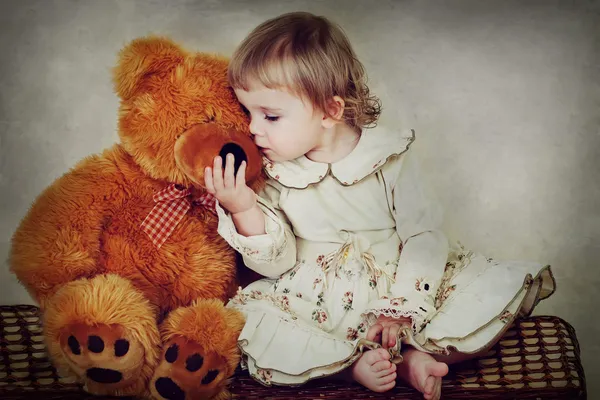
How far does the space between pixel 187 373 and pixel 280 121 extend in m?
0.37

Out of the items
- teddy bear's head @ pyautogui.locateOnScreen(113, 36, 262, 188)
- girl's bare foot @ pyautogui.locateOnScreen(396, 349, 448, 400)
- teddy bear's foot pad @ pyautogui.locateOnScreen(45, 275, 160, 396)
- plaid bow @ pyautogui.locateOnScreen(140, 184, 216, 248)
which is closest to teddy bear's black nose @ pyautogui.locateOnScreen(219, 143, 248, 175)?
teddy bear's head @ pyautogui.locateOnScreen(113, 36, 262, 188)

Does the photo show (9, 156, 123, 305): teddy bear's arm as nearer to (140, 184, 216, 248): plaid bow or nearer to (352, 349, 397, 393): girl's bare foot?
(140, 184, 216, 248): plaid bow

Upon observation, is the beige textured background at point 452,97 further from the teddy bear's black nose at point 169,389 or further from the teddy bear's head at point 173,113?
the teddy bear's black nose at point 169,389

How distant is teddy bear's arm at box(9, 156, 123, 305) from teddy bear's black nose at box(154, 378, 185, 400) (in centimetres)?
20

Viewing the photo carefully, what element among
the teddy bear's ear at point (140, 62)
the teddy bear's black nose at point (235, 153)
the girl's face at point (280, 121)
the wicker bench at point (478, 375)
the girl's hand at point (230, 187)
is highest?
the teddy bear's ear at point (140, 62)

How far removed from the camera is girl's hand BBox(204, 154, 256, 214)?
0.93m

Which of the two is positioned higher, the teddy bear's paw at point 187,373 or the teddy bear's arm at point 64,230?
the teddy bear's arm at point 64,230

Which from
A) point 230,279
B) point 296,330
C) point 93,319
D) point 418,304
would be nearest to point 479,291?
point 418,304

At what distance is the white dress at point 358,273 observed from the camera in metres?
0.94

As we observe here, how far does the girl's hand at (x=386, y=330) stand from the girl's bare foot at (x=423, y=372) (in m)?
0.03

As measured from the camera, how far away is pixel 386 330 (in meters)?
0.96

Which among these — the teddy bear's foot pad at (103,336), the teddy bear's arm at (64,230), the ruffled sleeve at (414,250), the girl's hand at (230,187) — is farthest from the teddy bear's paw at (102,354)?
the ruffled sleeve at (414,250)

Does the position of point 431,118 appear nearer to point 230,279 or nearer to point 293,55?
point 293,55

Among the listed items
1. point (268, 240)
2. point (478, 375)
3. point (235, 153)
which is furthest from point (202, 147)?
point (478, 375)
